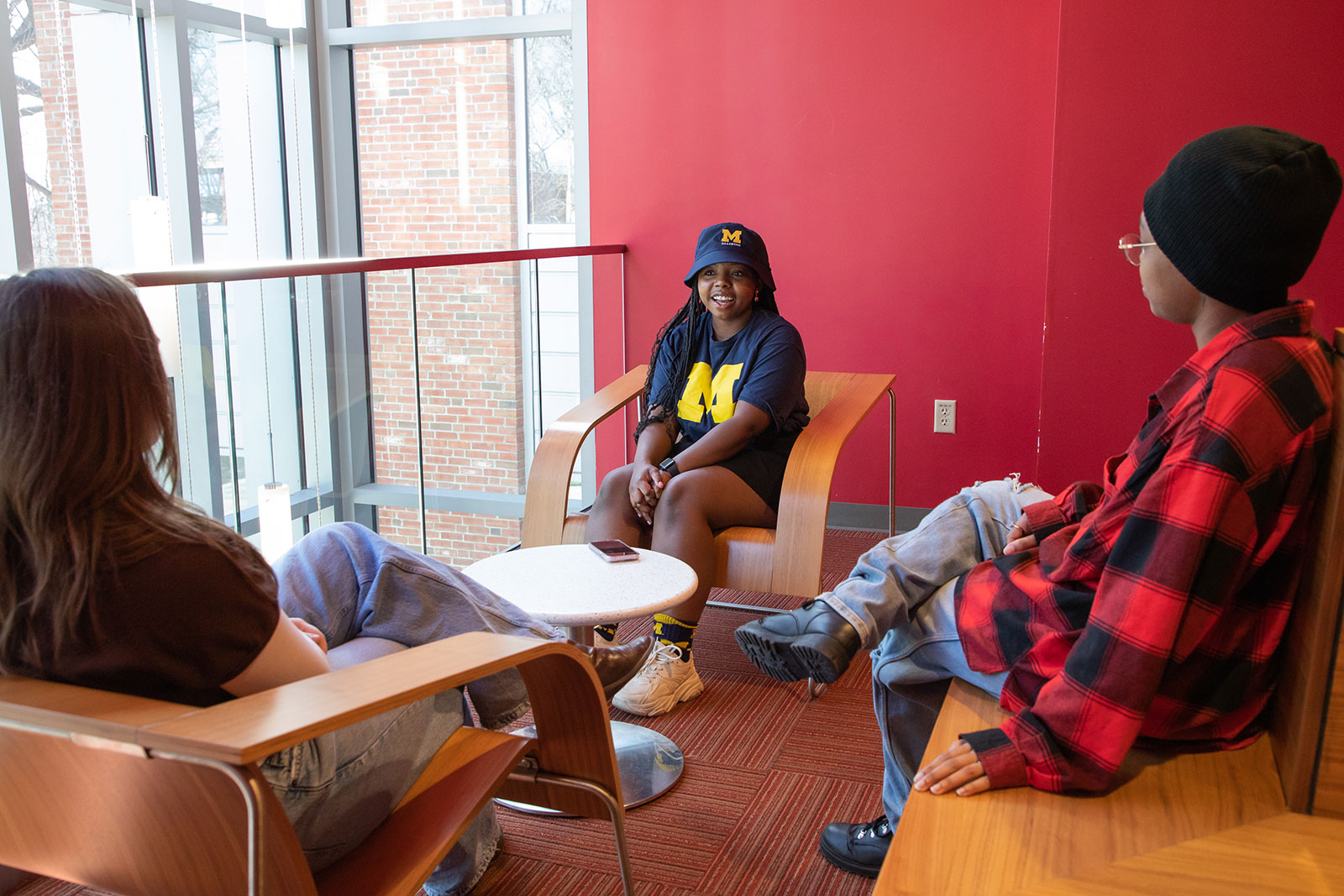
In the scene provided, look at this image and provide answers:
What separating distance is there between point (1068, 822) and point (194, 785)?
867mm

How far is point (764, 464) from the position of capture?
8.80 feet

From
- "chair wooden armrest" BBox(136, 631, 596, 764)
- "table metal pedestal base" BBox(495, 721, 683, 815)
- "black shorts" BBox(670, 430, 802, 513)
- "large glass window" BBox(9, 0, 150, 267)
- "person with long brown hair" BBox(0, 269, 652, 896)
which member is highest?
"large glass window" BBox(9, 0, 150, 267)

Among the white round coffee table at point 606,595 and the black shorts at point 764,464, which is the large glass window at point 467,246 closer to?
the black shorts at point 764,464

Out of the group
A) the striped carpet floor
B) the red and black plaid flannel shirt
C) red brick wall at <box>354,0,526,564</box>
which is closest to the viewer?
the red and black plaid flannel shirt

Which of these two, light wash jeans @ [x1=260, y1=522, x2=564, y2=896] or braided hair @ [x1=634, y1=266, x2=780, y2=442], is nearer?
light wash jeans @ [x1=260, y1=522, x2=564, y2=896]

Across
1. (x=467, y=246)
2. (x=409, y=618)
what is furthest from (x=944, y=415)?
(x=409, y=618)

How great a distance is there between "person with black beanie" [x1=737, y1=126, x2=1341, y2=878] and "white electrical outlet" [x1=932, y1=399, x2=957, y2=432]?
7.75ft

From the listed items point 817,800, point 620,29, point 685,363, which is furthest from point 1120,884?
point 620,29

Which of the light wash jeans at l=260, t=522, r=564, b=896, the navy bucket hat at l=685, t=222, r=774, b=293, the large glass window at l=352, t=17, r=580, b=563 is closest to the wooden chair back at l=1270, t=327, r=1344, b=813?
the light wash jeans at l=260, t=522, r=564, b=896

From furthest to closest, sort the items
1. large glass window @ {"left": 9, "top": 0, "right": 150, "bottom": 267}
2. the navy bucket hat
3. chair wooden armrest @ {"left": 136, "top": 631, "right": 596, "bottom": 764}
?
large glass window @ {"left": 9, "top": 0, "right": 150, "bottom": 267}, the navy bucket hat, chair wooden armrest @ {"left": 136, "top": 631, "right": 596, "bottom": 764}

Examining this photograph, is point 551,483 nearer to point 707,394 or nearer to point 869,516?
point 707,394

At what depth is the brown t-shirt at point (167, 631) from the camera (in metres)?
1.01

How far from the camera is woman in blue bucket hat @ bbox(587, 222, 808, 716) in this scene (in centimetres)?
→ 247

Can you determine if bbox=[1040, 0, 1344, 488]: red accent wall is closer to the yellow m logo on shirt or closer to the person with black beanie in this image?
the yellow m logo on shirt
